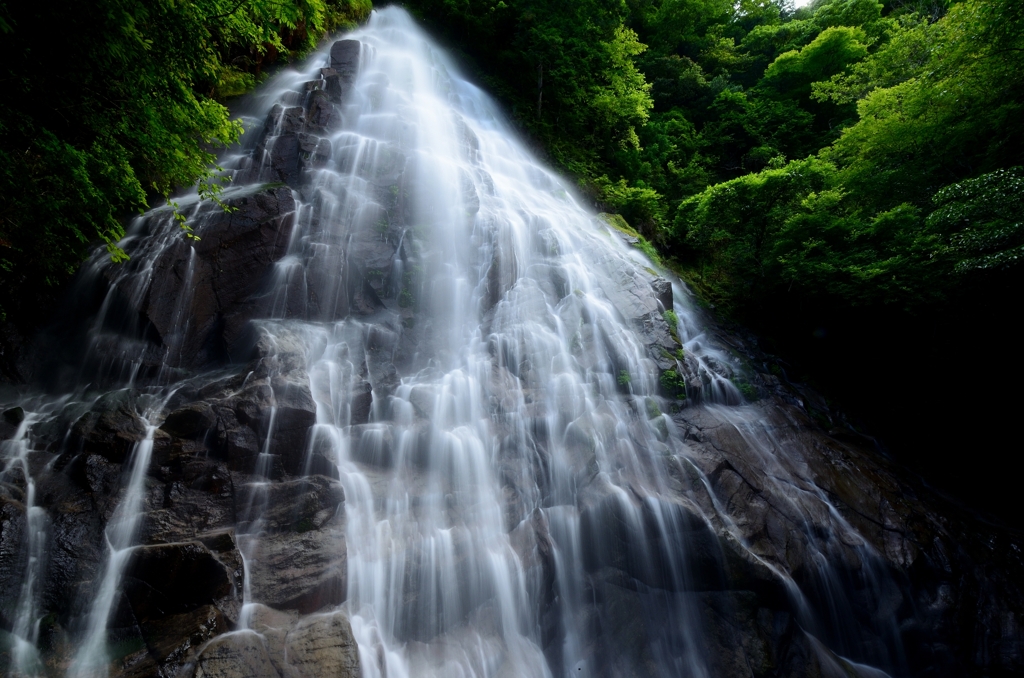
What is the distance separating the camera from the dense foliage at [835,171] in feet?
28.3

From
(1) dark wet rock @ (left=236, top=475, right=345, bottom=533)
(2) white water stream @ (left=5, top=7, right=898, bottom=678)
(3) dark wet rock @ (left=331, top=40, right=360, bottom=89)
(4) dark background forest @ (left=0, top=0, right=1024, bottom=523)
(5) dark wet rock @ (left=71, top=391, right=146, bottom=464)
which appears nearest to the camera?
(4) dark background forest @ (left=0, top=0, right=1024, bottom=523)

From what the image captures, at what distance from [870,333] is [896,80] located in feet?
23.2

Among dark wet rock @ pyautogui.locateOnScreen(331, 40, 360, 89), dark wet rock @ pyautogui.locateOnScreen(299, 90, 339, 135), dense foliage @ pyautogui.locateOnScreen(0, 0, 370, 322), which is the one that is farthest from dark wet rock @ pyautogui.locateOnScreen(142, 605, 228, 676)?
dark wet rock @ pyautogui.locateOnScreen(331, 40, 360, 89)

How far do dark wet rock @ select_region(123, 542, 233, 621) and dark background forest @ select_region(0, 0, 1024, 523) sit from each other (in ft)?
12.3

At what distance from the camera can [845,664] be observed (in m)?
6.41

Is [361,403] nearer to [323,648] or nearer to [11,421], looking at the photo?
[323,648]

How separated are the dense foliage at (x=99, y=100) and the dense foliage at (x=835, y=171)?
11.3 metres

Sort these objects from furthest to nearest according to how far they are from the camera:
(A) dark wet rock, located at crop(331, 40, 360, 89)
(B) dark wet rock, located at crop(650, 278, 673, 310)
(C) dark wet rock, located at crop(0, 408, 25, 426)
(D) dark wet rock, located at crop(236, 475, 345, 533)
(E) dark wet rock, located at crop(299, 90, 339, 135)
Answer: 1. (A) dark wet rock, located at crop(331, 40, 360, 89)
2. (E) dark wet rock, located at crop(299, 90, 339, 135)
3. (B) dark wet rock, located at crop(650, 278, 673, 310)
4. (C) dark wet rock, located at crop(0, 408, 25, 426)
5. (D) dark wet rock, located at crop(236, 475, 345, 533)

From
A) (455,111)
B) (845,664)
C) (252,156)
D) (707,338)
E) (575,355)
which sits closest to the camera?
(845,664)

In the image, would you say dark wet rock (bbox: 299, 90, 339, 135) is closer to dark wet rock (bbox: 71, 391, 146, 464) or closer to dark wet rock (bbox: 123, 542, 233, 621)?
dark wet rock (bbox: 71, 391, 146, 464)

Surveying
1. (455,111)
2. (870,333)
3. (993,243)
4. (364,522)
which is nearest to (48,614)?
(364,522)

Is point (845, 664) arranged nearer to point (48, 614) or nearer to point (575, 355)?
point (575, 355)

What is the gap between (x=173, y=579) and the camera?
16.4 feet

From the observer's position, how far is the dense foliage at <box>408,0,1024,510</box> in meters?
8.62
